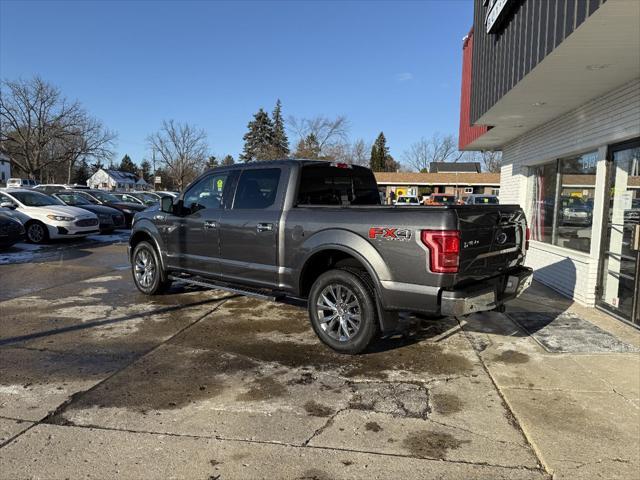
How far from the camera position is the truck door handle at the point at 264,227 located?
548 centimetres

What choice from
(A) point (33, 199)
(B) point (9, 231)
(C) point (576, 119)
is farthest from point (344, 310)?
(A) point (33, 199)

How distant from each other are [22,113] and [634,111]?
49.1 m

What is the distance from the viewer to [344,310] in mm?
4902

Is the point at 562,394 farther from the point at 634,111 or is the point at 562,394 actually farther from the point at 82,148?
the point at 82,148

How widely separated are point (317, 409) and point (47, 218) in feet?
42.5

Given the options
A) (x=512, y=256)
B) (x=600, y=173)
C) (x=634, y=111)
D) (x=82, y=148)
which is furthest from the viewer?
(x=82, y=148)

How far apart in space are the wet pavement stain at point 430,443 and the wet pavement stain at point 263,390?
118cm

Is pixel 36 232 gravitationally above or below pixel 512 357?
above

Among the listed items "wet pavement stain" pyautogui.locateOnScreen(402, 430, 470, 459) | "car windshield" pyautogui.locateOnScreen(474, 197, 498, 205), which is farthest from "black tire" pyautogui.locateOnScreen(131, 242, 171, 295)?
"car windshield" pyautogui.locateOnScreen(474, 197, 498, 205)

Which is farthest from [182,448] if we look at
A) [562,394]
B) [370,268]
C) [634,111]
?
[634,111]

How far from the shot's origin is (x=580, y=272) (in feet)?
24.3

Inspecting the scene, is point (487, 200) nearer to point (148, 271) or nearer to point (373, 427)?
point (148, 271)

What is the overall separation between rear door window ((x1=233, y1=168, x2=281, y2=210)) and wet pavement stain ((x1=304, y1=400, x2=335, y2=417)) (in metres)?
2.53

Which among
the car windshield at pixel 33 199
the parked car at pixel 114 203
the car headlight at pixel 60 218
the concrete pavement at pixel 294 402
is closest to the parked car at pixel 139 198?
the parked car at pixel 114 203
